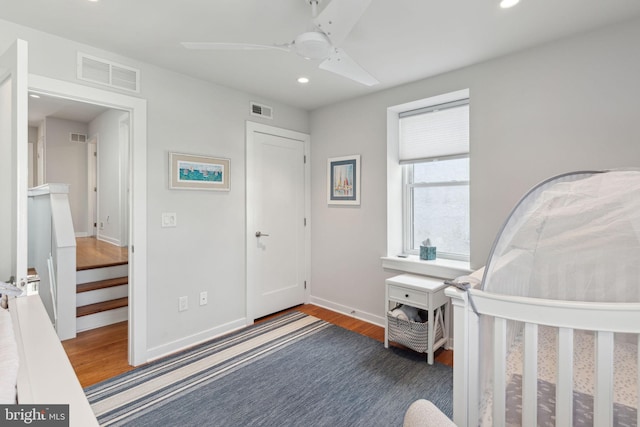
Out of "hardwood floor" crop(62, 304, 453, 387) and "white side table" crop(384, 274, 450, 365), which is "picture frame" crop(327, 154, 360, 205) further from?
"hardwood floor" crop(62, 304, 453, 387)

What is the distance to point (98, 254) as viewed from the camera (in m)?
3.96

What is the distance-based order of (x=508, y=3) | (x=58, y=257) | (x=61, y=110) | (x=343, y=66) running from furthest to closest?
(x=61, y=110) < (x=58, y=257) < (x=343, y=66) < (x=508, y=3)

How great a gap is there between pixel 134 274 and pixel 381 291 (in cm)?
228

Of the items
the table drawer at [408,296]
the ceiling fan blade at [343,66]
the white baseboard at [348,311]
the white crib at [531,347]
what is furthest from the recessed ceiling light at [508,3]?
the white baseboard at [348,311]

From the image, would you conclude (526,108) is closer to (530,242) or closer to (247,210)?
(530,242)

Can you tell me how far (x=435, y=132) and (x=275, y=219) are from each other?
6.28 feet

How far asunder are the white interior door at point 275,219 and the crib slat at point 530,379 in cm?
264

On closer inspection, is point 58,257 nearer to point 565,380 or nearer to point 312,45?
point 312,45

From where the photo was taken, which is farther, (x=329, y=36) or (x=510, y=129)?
(x=510, y=129)

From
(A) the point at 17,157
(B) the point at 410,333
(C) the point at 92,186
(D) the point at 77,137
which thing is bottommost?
(B) the point at 410,333

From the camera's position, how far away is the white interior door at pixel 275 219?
3.30 m

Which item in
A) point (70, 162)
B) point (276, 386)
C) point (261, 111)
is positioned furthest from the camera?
point (70, 162)

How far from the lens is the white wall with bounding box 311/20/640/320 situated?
1967 mm

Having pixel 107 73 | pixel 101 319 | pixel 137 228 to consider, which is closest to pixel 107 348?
pixel 101 319
